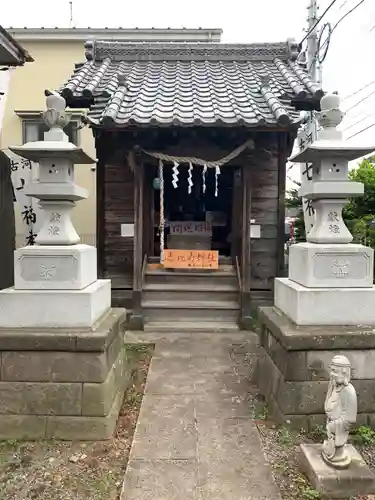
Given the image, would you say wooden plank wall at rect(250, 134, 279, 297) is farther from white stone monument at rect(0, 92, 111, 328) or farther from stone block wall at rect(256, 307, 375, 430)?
white stone monument at rect(0, 92, 111, 328)

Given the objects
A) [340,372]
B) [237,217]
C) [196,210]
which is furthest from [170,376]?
[196,210]

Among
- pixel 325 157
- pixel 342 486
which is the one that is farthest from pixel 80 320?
pixel 325 157

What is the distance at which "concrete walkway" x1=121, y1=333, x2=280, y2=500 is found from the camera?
11.0 ft

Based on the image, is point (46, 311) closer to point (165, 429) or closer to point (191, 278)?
point (165, 429)

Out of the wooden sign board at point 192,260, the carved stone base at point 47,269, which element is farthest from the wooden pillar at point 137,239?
the carved stone base at point 47,269

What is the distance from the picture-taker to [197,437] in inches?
164

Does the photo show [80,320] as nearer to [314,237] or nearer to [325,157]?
[314,237]

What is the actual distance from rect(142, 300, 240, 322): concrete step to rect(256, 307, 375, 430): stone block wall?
4337 millimetres

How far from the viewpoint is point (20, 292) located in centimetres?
430

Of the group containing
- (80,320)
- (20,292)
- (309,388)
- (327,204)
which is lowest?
(309,388)

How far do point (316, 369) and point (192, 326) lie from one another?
14.3 feet

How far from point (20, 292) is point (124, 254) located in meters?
4.68

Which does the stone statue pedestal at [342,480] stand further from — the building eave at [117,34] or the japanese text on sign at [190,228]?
the building eave at [117,34]

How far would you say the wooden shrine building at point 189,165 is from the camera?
8.05 meters
